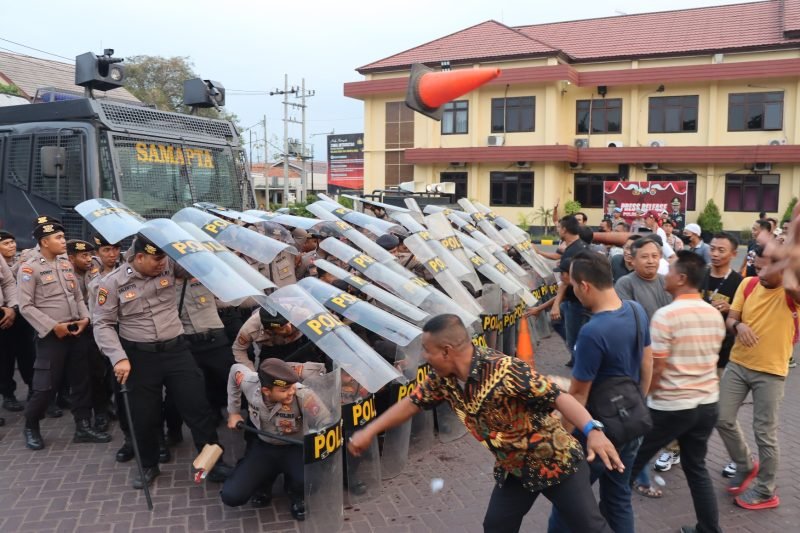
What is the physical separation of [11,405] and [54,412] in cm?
46

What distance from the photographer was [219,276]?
4.21 m

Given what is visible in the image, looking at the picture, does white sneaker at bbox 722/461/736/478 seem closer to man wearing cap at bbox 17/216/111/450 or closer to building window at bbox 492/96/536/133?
man wearing cap at bbox 17/216/111/450

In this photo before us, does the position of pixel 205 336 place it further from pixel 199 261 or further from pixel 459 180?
pixel 459 180

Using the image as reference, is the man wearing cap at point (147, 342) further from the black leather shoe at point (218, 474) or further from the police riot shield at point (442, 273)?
the police riot shield at point (442, 273)

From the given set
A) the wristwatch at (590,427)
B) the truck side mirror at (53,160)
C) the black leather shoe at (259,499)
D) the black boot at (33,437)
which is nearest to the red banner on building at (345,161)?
the truck side mirror at (53,160)

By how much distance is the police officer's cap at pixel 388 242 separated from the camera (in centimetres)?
670

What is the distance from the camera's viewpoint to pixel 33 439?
523cm

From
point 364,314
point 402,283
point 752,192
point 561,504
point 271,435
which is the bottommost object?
point 271,435

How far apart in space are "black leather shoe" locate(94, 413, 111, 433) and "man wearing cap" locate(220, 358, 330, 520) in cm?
201

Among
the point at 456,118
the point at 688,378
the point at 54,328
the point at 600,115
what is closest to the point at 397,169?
the point at 456,118

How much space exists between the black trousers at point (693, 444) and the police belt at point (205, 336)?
3.17 m

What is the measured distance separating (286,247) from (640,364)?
9.48 feet

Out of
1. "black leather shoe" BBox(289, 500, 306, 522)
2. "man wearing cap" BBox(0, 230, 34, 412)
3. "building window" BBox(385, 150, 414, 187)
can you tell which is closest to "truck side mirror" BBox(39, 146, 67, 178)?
"man wearing cap" BBox(0, 230, 34, 412)

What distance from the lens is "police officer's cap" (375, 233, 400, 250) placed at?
670 centimetres
